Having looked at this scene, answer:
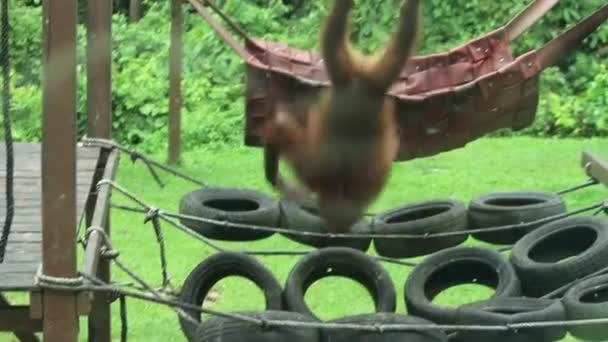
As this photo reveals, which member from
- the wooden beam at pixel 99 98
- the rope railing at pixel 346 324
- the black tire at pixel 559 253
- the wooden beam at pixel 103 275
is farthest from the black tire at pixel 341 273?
the wooden beam at pixel 99 98

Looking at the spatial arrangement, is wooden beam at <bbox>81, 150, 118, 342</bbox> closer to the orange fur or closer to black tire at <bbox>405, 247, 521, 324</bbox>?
black tire at <bbox>405, 247, 521, 324</bbox>

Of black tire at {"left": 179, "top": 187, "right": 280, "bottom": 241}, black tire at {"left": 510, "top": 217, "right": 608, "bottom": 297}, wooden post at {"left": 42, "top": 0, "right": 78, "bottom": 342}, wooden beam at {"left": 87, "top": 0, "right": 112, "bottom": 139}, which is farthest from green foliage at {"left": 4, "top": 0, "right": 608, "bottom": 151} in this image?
wooden post at {"left": 42, "top": 0, "right": 78, "bottom": 342}

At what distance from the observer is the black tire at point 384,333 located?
4.13 meters

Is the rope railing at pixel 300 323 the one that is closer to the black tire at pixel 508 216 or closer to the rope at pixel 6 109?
the rope at pixel 6 109

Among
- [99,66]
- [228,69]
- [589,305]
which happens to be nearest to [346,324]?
[589,305]

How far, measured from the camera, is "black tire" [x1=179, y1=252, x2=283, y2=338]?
4.75 meters

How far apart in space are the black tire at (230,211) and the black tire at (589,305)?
1604 millimetres

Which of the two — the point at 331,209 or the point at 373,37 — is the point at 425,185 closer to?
the point at 373,37

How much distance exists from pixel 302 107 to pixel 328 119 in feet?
2.65

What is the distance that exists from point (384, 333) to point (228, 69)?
24.4 feet

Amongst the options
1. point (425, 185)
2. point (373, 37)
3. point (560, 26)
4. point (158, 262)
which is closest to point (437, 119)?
point (158, 262)

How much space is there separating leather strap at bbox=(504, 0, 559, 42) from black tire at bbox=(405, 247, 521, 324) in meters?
0.99

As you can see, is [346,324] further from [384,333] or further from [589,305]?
[589,305]

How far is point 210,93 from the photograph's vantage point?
1123 cm
